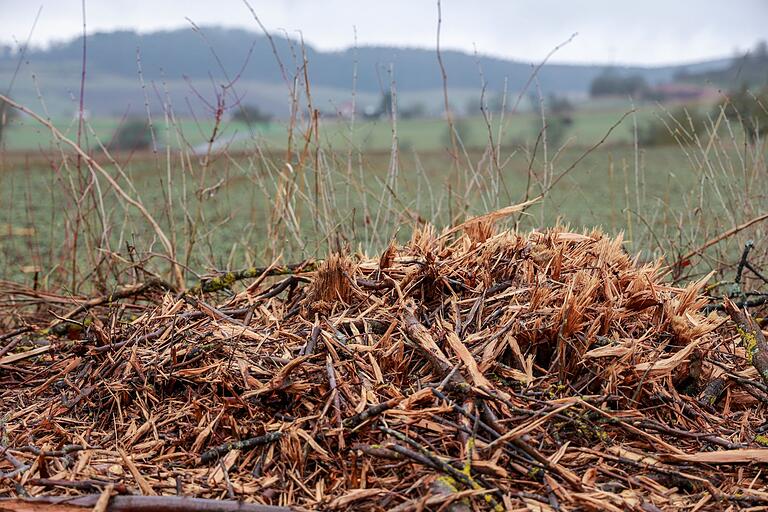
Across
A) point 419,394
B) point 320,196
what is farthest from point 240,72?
point 419,394

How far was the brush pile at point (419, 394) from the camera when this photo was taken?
148 cm

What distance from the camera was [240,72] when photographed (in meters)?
3.40

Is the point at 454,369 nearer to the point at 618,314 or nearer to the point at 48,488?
the point at 618,314

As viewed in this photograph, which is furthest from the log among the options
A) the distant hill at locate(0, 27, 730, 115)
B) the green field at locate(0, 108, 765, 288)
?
the distant hill at locate(0, 27, 730, 115)

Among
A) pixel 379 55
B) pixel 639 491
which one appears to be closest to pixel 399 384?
pixel 639 491

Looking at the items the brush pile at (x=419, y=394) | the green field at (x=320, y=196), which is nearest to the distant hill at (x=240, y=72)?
the green field at (x=320, y=196)

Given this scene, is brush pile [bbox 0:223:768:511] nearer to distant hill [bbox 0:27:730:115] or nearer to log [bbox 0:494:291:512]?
log [bbox 0:494:291:512]

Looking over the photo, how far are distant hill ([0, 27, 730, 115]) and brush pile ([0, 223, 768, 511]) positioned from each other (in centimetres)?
155

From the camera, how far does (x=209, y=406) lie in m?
1.79

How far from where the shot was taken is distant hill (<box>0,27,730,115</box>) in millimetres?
3761

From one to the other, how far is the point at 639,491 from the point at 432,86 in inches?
3053

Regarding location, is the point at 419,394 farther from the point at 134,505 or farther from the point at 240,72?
the point at 240,72

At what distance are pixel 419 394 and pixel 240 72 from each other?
7.75 feet

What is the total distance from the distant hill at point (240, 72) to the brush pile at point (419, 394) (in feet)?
5.08
